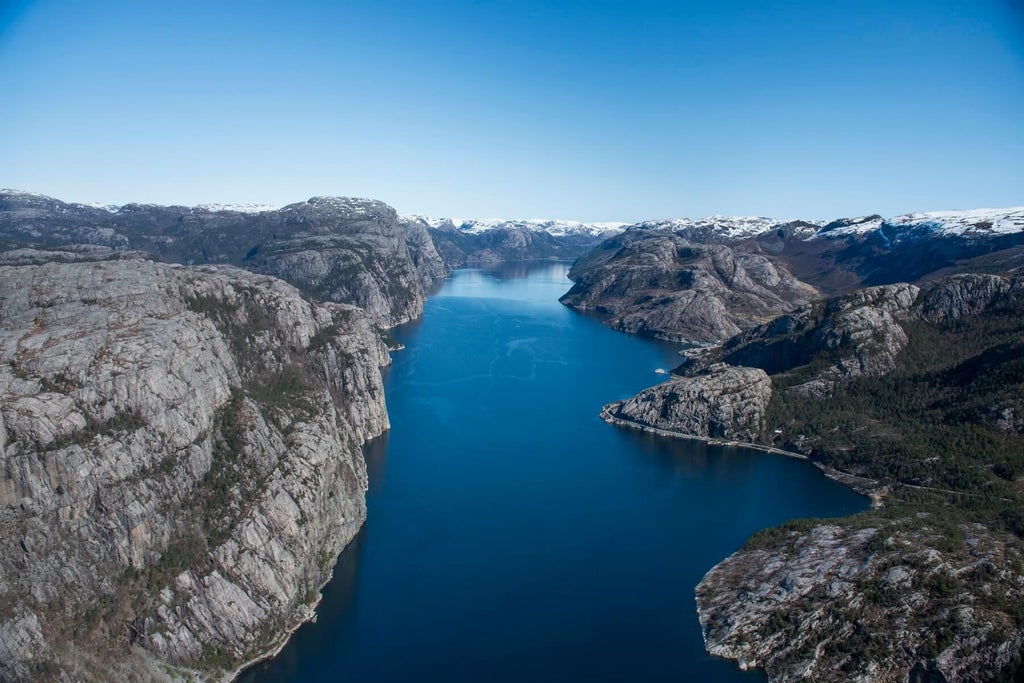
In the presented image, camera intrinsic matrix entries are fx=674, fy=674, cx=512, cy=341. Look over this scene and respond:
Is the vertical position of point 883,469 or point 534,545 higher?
point 883,469

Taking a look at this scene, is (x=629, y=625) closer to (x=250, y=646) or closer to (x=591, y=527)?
(x=591, y=527)

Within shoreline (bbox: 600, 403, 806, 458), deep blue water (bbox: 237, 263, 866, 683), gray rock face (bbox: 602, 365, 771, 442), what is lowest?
deep blue water (bbox: 237, 263, 866, 683)

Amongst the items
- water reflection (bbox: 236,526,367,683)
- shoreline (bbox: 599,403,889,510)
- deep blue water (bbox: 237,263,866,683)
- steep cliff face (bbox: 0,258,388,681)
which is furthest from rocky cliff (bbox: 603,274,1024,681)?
steep cliff face (bbox: 0,258,388,681)

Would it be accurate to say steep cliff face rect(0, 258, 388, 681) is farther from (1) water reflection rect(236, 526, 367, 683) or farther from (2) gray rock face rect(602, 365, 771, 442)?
(2) gray rock face rect(602, 365, 771, 442)

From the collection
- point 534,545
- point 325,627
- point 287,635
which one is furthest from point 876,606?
point 287,635

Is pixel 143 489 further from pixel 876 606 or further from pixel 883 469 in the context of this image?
pixel 883 469

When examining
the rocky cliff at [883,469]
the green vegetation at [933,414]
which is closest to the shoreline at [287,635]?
the rocky cliff at [883,469]
